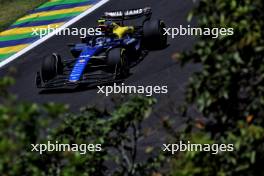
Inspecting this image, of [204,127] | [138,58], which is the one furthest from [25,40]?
[204,127]

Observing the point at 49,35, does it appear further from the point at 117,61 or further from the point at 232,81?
the point at 232,81

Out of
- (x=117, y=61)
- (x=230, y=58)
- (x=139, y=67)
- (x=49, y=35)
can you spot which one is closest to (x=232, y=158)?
(x=230, y=58)

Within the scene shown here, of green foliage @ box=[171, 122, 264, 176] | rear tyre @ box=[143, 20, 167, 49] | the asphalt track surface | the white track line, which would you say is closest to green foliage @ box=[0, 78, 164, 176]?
green foliage @ box=[171, 122, 264, 176]

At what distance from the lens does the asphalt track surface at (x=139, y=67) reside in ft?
45.5

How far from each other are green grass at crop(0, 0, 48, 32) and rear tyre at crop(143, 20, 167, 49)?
272 inches

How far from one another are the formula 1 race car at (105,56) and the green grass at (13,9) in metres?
6.20

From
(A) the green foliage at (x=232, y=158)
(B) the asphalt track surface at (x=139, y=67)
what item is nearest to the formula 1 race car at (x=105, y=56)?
(B) the asphalt track surface at (x=139, y=67)

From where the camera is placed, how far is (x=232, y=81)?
540 centimetres

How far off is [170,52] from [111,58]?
2.12m

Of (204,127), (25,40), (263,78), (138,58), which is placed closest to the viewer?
(263,78)

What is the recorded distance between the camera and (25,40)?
19547 millimetres

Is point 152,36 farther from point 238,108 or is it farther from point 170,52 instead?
point 238,108

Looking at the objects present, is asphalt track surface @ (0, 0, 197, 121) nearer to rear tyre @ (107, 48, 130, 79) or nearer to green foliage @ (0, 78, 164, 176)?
rear tyre @ (107, 48, 130, 79)

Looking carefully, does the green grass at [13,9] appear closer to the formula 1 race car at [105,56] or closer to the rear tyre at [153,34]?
the formula 1 race car at [105,56]
